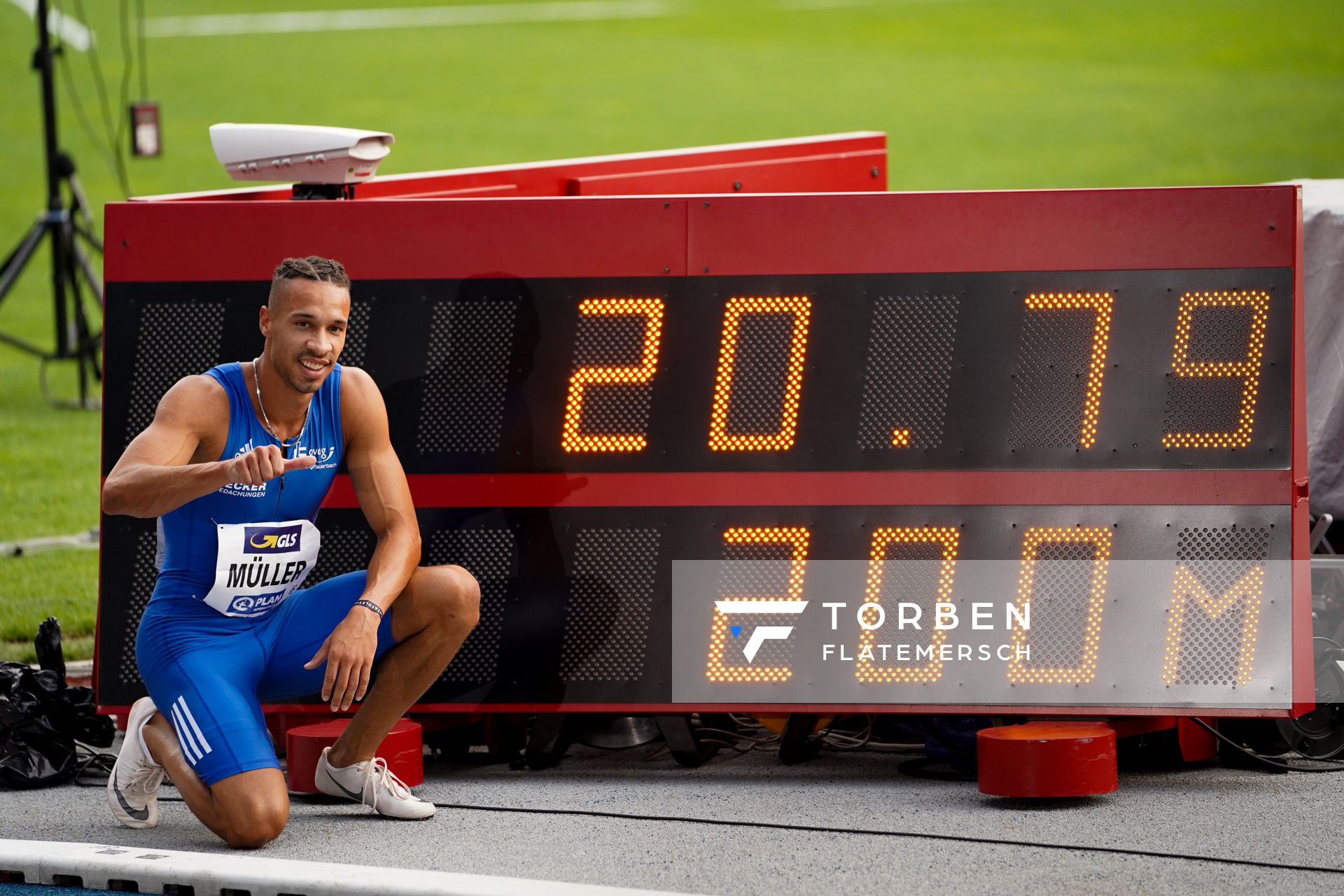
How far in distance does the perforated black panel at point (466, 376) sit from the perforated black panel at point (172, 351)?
0.70m

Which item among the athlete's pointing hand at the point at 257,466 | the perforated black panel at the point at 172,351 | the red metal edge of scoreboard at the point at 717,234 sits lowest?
the athlete's pointing hand at the point at 257,466

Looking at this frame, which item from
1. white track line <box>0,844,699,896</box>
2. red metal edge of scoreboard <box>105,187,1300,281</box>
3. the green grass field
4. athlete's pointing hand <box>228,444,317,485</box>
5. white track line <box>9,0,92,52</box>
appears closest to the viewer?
white track line <box>0,844,699,896</box>

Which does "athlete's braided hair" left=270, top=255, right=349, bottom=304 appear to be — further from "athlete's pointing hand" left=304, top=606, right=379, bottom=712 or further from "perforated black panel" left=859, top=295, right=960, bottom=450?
"perforated black panel" left=859, top=295, right=960, bottom=450

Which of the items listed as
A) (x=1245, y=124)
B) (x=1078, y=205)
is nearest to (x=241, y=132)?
(x=1078, y=205)

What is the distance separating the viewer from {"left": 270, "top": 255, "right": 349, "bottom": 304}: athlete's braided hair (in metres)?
5.14

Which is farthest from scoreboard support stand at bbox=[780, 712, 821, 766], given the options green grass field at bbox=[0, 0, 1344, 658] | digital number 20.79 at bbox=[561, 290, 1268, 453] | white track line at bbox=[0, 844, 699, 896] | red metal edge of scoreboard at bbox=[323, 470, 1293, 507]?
green grass field at bbox=[0, 0, 1344, 658]

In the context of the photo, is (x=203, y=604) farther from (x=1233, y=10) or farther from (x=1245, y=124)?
(x=1233, y=10)

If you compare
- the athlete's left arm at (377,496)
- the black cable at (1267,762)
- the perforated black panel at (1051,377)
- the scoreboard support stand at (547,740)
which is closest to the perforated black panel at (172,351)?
the athlete's left arm at (377,496)

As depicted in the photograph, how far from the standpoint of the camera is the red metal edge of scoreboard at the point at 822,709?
550cm

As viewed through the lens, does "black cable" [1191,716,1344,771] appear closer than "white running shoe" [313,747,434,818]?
No

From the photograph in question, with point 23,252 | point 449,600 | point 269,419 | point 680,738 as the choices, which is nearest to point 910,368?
point 680,738

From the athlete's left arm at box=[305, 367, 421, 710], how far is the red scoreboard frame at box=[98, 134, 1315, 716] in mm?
348

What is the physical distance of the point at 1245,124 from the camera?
93.8 feet

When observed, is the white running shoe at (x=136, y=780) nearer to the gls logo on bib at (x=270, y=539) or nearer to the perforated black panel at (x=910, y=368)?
the gls logo on bib at (x=270, y=539)
